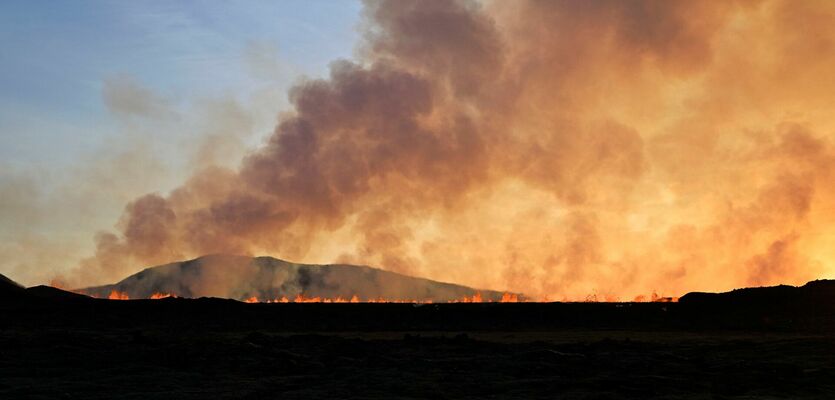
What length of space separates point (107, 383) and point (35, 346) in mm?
11133

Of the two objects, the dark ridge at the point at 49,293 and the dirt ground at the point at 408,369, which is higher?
the dark ridge at the point at 49,293

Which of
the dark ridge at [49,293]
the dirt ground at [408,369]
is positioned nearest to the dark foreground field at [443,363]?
the dirt ground at [408,369]

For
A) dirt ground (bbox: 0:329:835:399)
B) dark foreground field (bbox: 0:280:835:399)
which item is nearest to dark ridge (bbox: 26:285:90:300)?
dark foreground field (bbox: 0:280:835:399)

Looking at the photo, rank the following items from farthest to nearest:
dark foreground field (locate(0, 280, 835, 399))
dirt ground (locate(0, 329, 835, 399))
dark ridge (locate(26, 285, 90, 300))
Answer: dark ridge (locate(26, 285, 90, 300)), dark foreground field (locate(0, 280, 835, 399)), dirt ground (locate(0, 329, 835, 399))

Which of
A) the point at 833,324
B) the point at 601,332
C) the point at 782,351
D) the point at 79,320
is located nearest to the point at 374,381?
the point at 782,351

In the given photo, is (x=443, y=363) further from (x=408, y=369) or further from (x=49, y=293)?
(x=49, y=293)

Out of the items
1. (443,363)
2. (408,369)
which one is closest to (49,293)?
(443,363)

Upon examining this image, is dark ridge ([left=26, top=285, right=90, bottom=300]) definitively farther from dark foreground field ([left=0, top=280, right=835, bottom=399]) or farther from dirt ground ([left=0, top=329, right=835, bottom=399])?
dirt ground ([left=0, top=329, right=835, bottom=399])

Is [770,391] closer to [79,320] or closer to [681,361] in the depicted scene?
[681,361]

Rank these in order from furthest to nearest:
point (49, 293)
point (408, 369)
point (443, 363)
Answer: point (49, 293) → point (443, 363) → point (408, 369)

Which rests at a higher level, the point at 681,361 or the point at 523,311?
the point at 523,311

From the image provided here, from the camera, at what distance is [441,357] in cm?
3331

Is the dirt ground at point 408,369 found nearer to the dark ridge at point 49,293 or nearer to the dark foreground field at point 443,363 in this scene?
the dark foreground field at point 443,363

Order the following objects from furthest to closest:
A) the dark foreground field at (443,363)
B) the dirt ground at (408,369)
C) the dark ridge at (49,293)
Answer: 1. the dark ridge at (49,293)
2. the dark foreground field at (443,363)
3. the dirt ground at (408,369)
